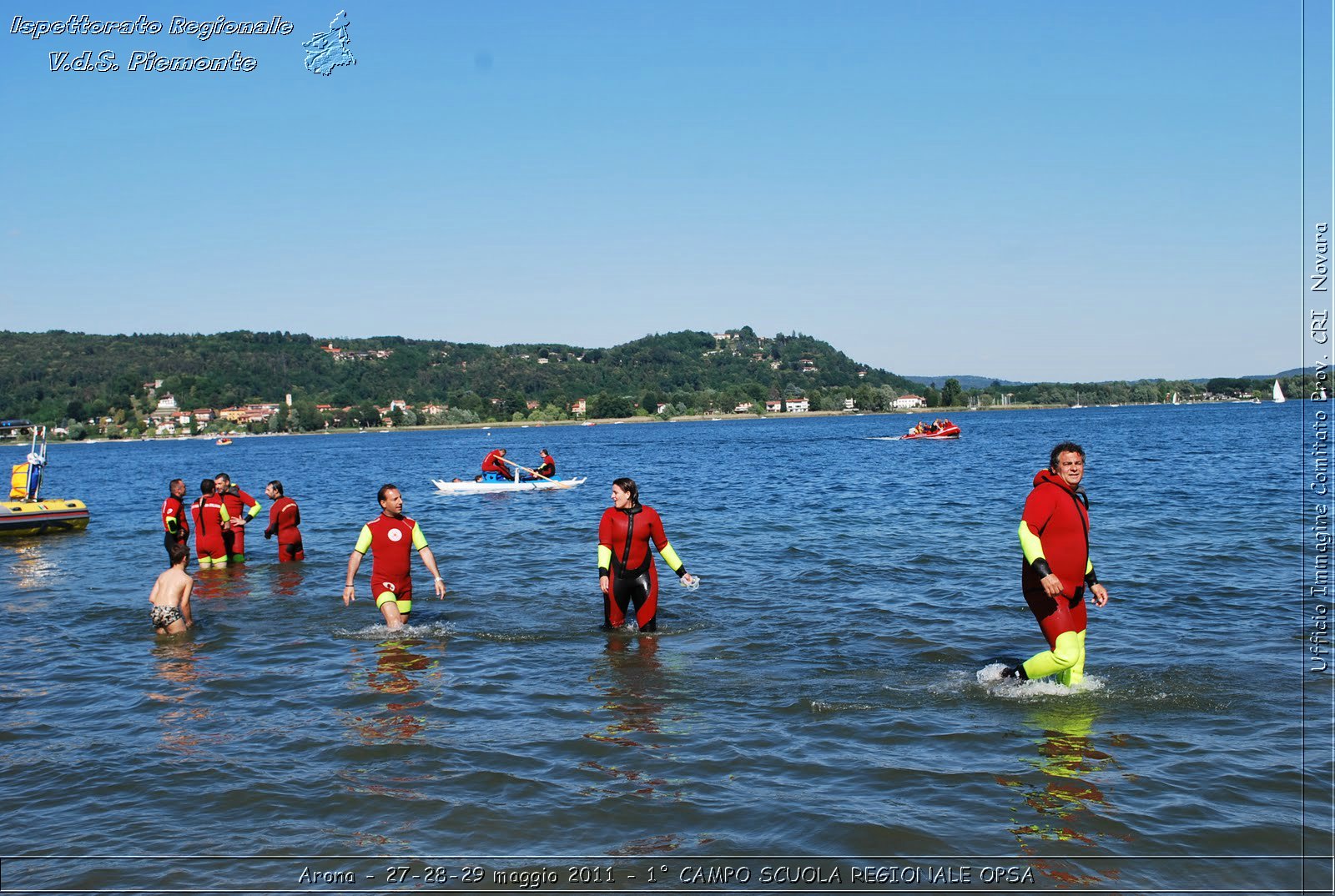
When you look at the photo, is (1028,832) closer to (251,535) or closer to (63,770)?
(63,770)

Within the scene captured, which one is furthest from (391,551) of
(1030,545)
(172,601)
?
(1030,545)

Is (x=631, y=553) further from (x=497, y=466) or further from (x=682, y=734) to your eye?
(x=497, y=466)

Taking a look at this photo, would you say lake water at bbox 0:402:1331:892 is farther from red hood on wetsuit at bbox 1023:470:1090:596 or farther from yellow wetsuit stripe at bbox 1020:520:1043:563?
yellow wetsuit stripe at bbox 1020:520:1043:563

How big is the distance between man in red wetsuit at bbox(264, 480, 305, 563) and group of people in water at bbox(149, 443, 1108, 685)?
0.02 m

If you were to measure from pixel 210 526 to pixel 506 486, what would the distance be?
17.9 meters

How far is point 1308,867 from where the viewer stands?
559 centimetres

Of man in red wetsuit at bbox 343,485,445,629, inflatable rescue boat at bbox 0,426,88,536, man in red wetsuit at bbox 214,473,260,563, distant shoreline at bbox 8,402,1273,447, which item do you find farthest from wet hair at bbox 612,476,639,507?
distant shoreline at bbox 8,402,1273,447

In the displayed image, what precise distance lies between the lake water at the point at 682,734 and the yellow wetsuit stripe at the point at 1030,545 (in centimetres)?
132

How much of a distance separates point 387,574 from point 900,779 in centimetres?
658

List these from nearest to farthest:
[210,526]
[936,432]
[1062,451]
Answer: [1062,451] < [210,526] < [936,432]

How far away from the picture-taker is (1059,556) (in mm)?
8180

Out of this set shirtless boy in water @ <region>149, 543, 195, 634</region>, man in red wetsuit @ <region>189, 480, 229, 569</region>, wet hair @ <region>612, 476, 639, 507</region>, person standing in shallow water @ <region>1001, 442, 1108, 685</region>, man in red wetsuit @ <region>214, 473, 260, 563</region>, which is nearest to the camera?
person standing in shallow water @ <region>1001, 442, 1108, 685</region>

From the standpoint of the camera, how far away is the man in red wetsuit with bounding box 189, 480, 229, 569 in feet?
57.4

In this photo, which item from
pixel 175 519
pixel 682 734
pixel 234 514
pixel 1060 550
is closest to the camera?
pixel 682 734
